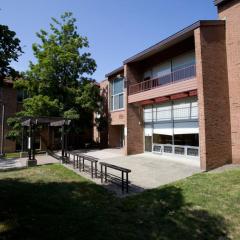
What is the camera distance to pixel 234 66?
504 inches

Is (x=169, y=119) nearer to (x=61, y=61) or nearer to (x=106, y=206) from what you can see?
(x=106, y=206)

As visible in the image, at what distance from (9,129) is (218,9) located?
21999mm

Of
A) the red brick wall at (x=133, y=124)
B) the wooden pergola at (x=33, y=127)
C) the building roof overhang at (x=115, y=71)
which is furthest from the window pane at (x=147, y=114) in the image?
the wooden pergola at (x=33, y=127)

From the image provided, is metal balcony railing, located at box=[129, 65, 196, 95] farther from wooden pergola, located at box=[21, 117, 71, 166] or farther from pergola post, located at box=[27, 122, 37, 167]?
pergola post, located at box=[27, 122, 37, 167]

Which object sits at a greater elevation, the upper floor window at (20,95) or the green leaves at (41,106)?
the upper floor window at (20,95)

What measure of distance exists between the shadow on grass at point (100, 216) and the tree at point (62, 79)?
46.4ft

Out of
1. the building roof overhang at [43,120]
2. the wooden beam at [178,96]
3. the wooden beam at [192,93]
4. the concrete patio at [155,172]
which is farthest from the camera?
the building roof overhang at [43,120]

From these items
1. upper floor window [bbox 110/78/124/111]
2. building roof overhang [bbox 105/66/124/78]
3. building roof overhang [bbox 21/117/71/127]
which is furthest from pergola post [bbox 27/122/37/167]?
building roof overhang [bbox 105/66/124/78]

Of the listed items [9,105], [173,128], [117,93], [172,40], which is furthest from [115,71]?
[9,105]

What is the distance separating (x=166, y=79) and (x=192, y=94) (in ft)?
10.5

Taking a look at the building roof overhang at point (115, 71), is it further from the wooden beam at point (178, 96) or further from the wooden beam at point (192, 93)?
the wooden beam at point (192, 93)

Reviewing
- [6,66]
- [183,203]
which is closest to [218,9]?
[183,203]

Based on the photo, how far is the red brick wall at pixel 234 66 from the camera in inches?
495

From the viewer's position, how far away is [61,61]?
77.8 feet
